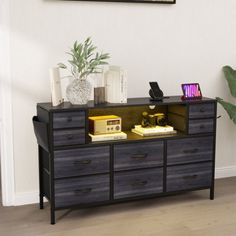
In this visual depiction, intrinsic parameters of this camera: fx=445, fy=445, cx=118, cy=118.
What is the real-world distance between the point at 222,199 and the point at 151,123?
839 mm

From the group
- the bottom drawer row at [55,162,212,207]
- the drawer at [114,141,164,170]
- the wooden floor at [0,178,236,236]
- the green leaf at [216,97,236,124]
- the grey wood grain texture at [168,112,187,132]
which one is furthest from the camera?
the green leaf at [216,97,236,124]

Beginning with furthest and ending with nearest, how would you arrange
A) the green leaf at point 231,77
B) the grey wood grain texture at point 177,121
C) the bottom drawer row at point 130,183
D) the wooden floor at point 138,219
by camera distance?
the green leaf at point 231,77 < the grey wood grain texture at point 177,121 < the bottom drawer row at point 130,183 < the wooden floor at point 138,219

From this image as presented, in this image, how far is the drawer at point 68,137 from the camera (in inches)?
116

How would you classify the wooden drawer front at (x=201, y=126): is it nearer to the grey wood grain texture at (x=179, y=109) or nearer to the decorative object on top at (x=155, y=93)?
the grey wood grain texture at (x=179, y=109)

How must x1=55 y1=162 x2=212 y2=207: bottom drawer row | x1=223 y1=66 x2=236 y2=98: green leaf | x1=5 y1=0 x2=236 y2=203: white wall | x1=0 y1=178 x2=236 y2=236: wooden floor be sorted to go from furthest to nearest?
x1=223 y1=66 x2=236 y2=98: green leaf
x1=5 y1=0 x2=236 y2=203: white wall
x1=55 y1=162 x2=212 y2=207: bottom drawer row
x1=0 y1=178 x2=236 y2=236: wooden floor

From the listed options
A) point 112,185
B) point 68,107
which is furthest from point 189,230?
point 68,107

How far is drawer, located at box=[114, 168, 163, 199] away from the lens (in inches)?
126

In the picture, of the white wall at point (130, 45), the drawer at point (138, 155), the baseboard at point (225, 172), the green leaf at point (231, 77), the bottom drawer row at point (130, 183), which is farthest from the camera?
the baseboard at point (225, 172)

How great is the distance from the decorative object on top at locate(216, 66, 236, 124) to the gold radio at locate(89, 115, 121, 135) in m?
0.97

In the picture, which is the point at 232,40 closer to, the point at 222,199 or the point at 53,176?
the point at 222,199

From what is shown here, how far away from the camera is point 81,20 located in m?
3.38

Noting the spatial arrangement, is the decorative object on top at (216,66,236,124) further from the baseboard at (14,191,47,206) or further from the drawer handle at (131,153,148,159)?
the baseboard at (14,191,47,206)

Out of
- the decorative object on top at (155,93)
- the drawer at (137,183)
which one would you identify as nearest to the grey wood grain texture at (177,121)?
the decorative object on top at (155,93)

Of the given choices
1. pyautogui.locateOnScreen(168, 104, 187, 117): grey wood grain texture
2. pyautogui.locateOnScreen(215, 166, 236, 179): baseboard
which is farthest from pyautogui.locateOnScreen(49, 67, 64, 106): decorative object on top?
pyautogui.locateOnScreen(215, 166, 236, 179): baseboard
